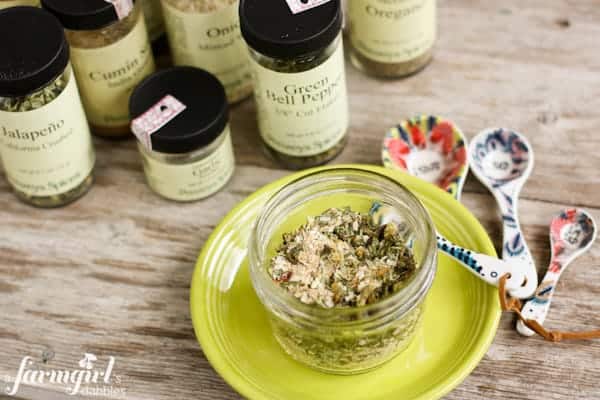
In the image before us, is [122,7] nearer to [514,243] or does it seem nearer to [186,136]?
[186,136]

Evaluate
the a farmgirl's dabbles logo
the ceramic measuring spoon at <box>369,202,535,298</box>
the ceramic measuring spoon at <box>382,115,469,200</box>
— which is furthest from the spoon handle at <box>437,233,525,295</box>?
the a farmgirl's dabbles logo

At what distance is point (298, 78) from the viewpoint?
97 centimetres

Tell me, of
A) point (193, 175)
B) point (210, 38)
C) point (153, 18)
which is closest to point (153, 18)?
point (153, 18)

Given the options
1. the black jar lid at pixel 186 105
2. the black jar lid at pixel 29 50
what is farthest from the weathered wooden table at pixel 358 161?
the black jar lid at pixel 29 50

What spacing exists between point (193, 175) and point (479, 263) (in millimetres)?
357

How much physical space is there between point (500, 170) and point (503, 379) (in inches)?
10.6

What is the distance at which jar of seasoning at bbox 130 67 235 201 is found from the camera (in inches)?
39.4

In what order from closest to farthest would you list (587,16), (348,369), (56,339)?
(348,369)
(56,339)
(587,16)

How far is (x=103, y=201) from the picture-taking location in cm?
110

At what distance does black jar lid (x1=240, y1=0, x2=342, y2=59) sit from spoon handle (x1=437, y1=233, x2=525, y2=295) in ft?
0.88

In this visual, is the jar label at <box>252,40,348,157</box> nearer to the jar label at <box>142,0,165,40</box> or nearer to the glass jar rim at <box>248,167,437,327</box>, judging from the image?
the glass jar rim at <box>248,167,437,327</box>

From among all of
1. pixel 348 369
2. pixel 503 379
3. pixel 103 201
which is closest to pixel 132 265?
pixel 103 201

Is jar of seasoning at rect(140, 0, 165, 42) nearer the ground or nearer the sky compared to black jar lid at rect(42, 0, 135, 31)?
nearer the ground

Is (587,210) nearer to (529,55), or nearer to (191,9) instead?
(529,55)
